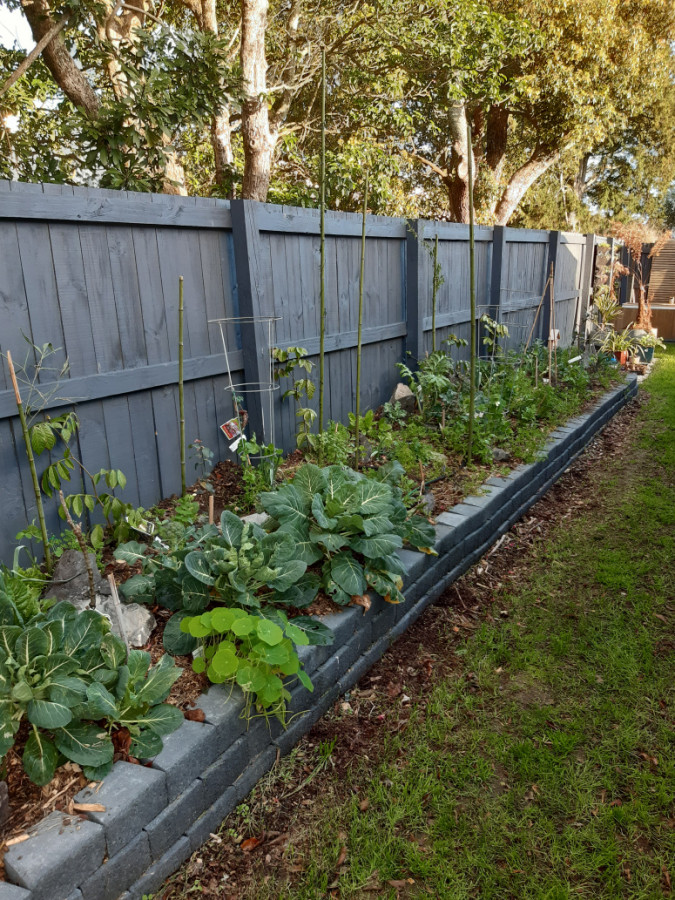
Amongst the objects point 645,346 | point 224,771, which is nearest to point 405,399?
point 224,771

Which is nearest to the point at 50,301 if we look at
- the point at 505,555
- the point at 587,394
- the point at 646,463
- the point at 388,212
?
the point at 505,555

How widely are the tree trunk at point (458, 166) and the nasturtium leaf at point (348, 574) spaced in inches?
434

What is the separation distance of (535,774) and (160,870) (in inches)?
49.1

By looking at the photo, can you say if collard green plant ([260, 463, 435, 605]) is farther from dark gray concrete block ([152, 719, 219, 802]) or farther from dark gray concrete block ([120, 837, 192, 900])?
dark gray concrete block ([120, 837, 192, 900])

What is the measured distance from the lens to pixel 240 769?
78.2 inches

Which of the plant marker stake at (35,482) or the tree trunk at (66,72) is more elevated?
the tree trunk at (66,72)

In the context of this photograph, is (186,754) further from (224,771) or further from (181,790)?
(224,771)

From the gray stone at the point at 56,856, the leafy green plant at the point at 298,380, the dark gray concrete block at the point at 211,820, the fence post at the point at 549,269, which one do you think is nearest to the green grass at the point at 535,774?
the dark gray concrete block at the point at 211,820

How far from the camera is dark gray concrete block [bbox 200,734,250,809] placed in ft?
6.04

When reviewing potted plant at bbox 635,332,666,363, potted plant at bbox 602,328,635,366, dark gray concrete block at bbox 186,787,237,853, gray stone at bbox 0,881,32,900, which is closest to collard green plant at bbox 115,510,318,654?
dark gray concrete block at bbox 186,787,237,853

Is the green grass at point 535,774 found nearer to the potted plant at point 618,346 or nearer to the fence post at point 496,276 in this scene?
the fence post at point 496,276

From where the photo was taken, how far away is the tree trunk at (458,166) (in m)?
12.0

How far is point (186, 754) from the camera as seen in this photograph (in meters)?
1.76

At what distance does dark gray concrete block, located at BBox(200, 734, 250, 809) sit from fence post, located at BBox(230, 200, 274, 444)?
2.19m
